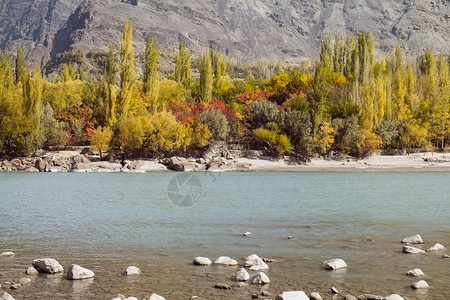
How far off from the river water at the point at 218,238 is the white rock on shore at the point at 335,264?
0.16 m

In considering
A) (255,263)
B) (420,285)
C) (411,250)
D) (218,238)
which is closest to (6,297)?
(255,263)

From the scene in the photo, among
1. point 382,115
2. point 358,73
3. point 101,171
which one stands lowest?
point 101,171

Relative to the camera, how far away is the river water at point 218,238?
10.3 meters

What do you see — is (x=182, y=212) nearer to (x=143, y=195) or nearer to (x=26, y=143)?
(x=143, y=195)

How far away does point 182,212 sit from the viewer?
2242 cm

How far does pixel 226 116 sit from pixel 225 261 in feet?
169

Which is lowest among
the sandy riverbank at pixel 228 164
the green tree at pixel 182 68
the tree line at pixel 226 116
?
the sandy riverbank at pixel 228 164

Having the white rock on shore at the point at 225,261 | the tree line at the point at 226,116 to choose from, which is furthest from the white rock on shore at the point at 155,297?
the tree line at the point at 226,116

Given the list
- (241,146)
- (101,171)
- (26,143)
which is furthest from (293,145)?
(26,143)

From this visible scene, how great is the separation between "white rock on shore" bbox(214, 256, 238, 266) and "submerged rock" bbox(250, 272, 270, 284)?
58.3 inches

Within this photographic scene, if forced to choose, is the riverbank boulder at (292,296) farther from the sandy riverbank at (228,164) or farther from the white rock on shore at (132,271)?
the sandy riverbank at (228,164)

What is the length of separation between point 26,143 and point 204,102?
21197 millimetres

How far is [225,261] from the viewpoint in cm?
1198

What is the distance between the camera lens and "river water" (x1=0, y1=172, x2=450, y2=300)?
10.3m
